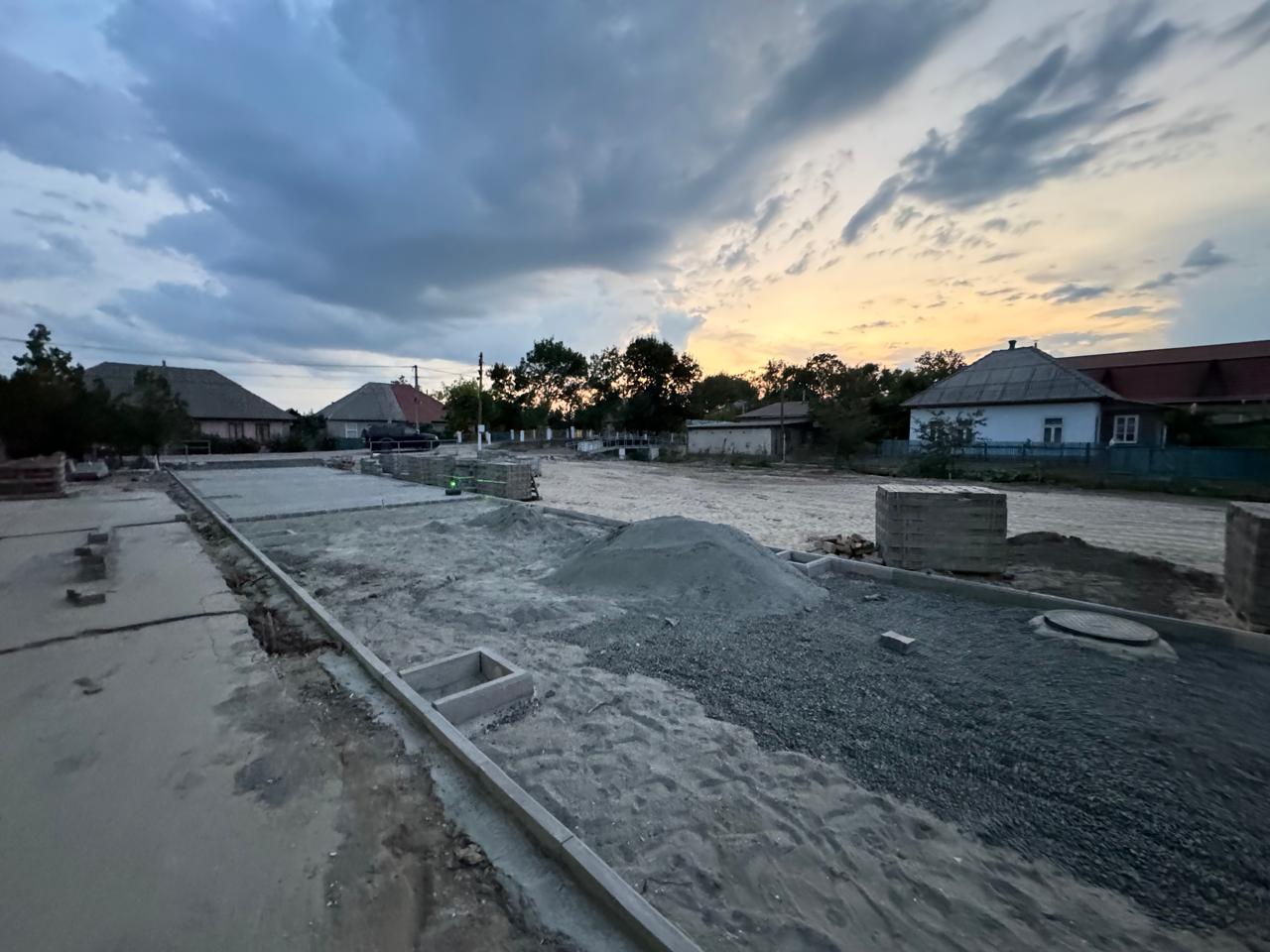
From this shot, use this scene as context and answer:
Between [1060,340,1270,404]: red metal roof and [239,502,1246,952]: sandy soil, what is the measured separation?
116 feet

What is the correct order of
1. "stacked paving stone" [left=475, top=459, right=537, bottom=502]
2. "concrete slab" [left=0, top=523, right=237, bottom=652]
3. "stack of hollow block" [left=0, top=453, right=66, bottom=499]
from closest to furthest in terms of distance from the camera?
"concrete slab" [left=0, top=523, right=237, bottom=652] → "stack of hollow block" [left=0, top=453, right=66, bottom=499] → "stacked paving stone" [left=475, top=459, right=537, bottom=502]

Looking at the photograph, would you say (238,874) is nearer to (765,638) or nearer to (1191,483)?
(765,638)

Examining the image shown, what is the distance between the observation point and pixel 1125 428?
27156mm

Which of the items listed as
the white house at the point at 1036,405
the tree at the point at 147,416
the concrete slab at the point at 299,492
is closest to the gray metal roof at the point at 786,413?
the white house at the point at 1036,405

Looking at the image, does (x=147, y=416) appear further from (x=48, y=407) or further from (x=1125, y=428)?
(x=1125, y=428)

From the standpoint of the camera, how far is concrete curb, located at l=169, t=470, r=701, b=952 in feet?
6.63

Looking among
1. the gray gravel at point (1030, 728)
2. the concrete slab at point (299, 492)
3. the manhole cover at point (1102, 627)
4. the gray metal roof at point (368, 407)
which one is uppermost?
the gray metal roof at point (368, 407)

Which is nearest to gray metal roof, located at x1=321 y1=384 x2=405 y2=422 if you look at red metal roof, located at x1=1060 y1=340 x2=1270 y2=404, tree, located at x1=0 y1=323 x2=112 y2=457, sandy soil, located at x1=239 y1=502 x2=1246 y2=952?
tree, located at x1=0 y1=323 x2=112 y2=457

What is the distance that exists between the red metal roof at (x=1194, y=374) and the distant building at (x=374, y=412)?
5156 centimetres

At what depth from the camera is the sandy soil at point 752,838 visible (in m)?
2.16

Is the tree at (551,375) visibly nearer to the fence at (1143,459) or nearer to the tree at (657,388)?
the tree at (657,388)

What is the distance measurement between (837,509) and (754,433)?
24.0 meters

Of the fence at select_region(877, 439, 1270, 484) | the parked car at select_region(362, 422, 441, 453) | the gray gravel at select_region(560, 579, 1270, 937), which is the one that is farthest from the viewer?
the parked car at select_region(362, 422, 441, 453)

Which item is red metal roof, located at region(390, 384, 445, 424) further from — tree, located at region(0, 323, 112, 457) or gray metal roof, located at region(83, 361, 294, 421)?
tree, located at region(0, 323, 112, 457)
